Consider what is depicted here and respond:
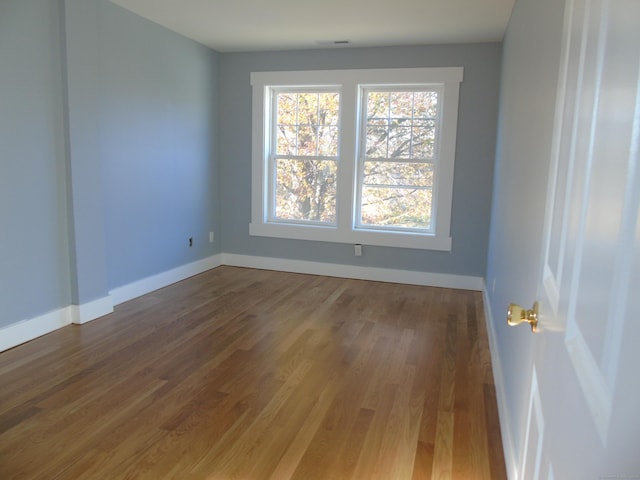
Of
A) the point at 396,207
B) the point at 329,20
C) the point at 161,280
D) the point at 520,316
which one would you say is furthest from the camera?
the point at 396,207

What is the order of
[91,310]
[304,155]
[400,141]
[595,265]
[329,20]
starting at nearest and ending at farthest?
[595,265] < [91,310] < [329,20] < [400,141] < [304,155]

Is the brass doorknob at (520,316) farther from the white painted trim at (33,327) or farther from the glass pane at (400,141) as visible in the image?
the glass pane at (400,141)

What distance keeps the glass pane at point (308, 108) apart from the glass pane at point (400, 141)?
871 mm

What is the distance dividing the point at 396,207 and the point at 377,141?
0.73 metres

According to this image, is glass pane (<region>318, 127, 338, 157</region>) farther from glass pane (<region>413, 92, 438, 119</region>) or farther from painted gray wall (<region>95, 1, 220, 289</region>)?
painted gray wall (<region>95, 1, 220, 289</region>)

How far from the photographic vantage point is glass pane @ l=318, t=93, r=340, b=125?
509cm

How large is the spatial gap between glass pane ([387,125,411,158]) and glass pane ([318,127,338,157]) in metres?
0.60

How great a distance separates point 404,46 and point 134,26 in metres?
2.51

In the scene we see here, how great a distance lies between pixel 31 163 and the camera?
3.15 m

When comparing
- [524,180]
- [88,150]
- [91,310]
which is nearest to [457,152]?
[524,180]

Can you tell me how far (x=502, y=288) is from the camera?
9.66 feet

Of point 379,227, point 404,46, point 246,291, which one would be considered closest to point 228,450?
point 246,291

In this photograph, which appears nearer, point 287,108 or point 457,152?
point 457,152

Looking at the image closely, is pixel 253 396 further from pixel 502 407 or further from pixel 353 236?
pixel 353 236
